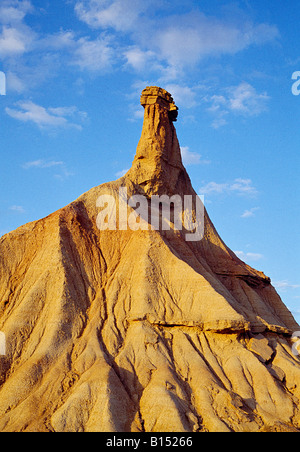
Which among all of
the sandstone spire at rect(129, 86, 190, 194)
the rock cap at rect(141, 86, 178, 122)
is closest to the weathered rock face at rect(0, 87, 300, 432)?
the sandstone spire at rect(129, 86, 190, 194)

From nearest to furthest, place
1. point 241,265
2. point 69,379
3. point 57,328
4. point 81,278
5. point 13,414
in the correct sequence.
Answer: point 13,414 → point 69,379 → point 57,328 → point 81,278 → point 241,265

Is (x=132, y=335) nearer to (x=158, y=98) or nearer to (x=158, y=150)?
(x=158, y=150)

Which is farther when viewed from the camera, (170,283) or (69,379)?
(170,283)

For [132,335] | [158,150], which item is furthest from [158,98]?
[132,335]

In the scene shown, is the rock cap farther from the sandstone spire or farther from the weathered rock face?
the weathered rock face

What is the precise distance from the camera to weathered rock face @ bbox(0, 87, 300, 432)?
32.4 meters

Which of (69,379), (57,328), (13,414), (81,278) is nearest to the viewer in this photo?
(13,414)

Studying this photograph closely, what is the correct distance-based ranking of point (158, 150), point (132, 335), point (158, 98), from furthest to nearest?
point (158, 98) < point (158, 150) < point (132, 335)

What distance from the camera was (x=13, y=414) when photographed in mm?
Result: 31891

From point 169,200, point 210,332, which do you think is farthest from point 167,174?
point 210,332

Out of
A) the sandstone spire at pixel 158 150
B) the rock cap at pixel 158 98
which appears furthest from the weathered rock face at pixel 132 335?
the rock cap at pixel 158 98

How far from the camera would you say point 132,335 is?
38.4 m
